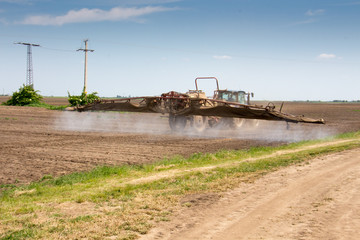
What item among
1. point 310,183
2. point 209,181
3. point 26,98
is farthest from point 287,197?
point 26,98

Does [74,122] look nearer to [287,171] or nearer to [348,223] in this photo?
→ [287,171]

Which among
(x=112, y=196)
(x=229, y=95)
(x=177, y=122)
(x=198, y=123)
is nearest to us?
(x=112, y=196)

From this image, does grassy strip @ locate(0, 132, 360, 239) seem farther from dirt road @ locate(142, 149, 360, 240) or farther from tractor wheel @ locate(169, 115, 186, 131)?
tractor wheel @ locate(169, 115, 186, 131)

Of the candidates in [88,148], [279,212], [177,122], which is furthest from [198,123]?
[279,212]

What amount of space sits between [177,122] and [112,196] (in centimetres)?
1333

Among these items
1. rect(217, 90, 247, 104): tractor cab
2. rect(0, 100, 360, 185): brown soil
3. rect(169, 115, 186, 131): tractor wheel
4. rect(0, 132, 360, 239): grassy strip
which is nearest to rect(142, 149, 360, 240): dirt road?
rect(0, 132, 360, 239): grassy strip

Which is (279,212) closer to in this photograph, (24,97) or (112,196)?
(112,196)

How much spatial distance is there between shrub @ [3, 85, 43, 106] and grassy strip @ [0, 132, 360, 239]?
36.7 meters

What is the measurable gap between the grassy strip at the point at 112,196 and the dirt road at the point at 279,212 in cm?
45

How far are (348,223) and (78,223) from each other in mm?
3992

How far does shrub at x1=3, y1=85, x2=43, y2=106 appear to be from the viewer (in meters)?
43.9

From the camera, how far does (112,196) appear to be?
24.4 ft

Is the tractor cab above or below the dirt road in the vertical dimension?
above

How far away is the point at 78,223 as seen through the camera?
18.9 feet
